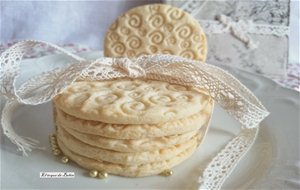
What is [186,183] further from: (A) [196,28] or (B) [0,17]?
(B) [0,17]

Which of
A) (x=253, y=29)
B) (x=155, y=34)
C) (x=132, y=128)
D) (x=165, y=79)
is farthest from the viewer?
(x=253, y=29)

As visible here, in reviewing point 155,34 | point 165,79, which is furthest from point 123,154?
point 155,34

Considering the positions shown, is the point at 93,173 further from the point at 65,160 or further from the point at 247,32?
the point at 247,32

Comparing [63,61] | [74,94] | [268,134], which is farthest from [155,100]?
[63,61]

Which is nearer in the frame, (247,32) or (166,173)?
(166,173)

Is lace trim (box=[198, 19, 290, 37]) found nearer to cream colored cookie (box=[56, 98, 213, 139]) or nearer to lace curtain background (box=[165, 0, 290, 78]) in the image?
lace curtain background (box=[165, 0, 290, 78])
